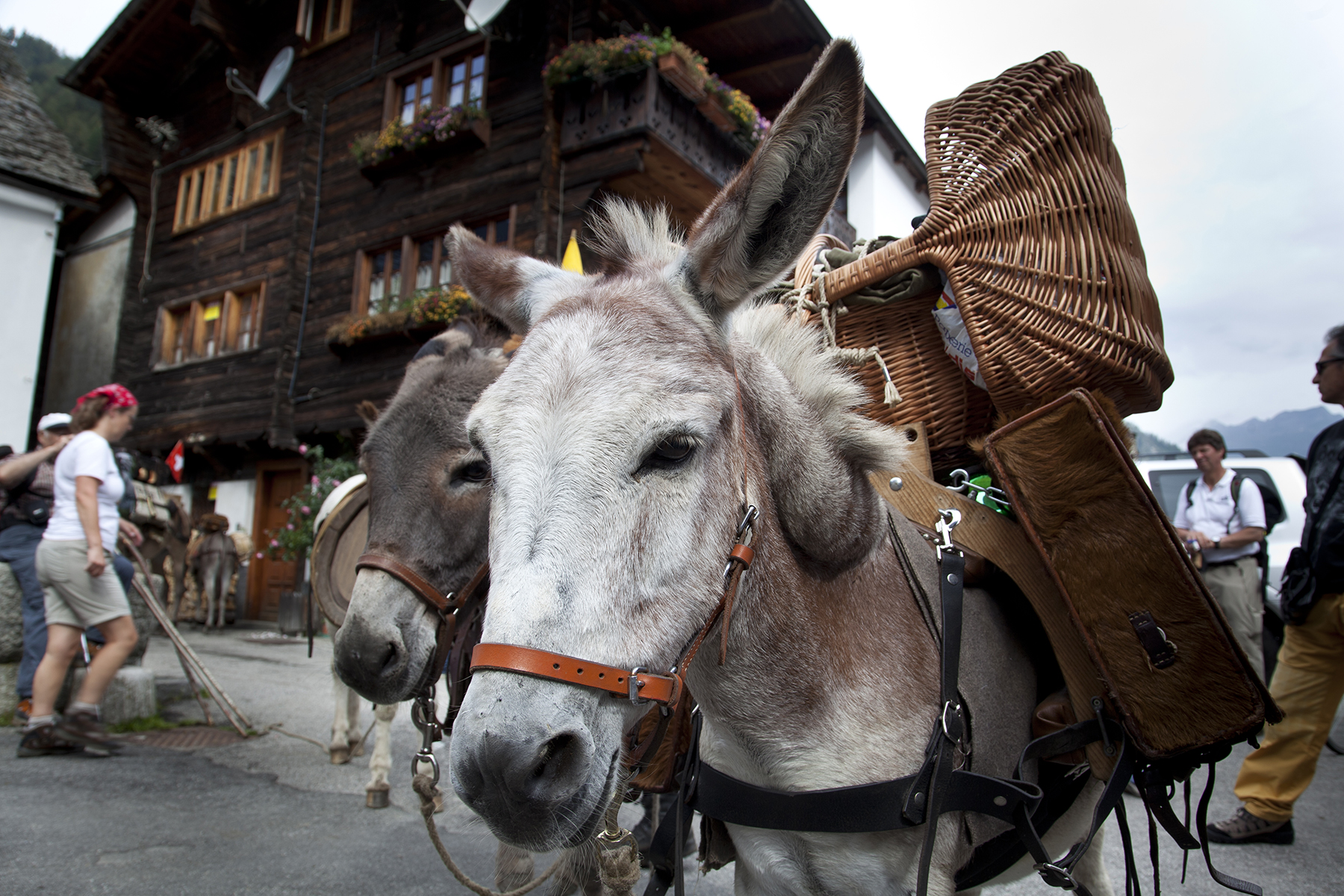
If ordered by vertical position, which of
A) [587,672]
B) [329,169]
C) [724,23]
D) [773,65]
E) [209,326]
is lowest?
[587,672]

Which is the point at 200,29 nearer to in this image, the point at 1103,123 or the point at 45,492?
the point at 45,492

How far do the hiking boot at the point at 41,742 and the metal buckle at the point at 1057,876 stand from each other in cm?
555

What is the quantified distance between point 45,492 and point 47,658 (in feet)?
4.16

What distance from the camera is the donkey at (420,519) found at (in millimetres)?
2084

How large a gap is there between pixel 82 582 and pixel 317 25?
583 inches

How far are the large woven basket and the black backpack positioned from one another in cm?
465

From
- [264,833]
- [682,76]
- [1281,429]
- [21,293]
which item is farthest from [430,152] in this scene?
[1281,429]

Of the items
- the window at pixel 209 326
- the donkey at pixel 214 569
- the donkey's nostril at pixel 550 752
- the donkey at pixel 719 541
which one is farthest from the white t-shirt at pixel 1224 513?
the window at pixel 209 326

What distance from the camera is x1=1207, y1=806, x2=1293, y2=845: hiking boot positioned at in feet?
10.8

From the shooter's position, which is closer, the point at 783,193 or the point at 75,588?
the point at 783,193

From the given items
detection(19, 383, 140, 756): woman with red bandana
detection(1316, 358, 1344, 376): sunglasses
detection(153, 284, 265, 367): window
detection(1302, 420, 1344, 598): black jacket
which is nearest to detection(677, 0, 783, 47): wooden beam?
detection(153, 284, 265, 367): window

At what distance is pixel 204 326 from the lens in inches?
612

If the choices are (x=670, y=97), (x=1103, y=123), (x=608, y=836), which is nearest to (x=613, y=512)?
(x=608, y=836)

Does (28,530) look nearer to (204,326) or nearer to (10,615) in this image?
(10,615)
